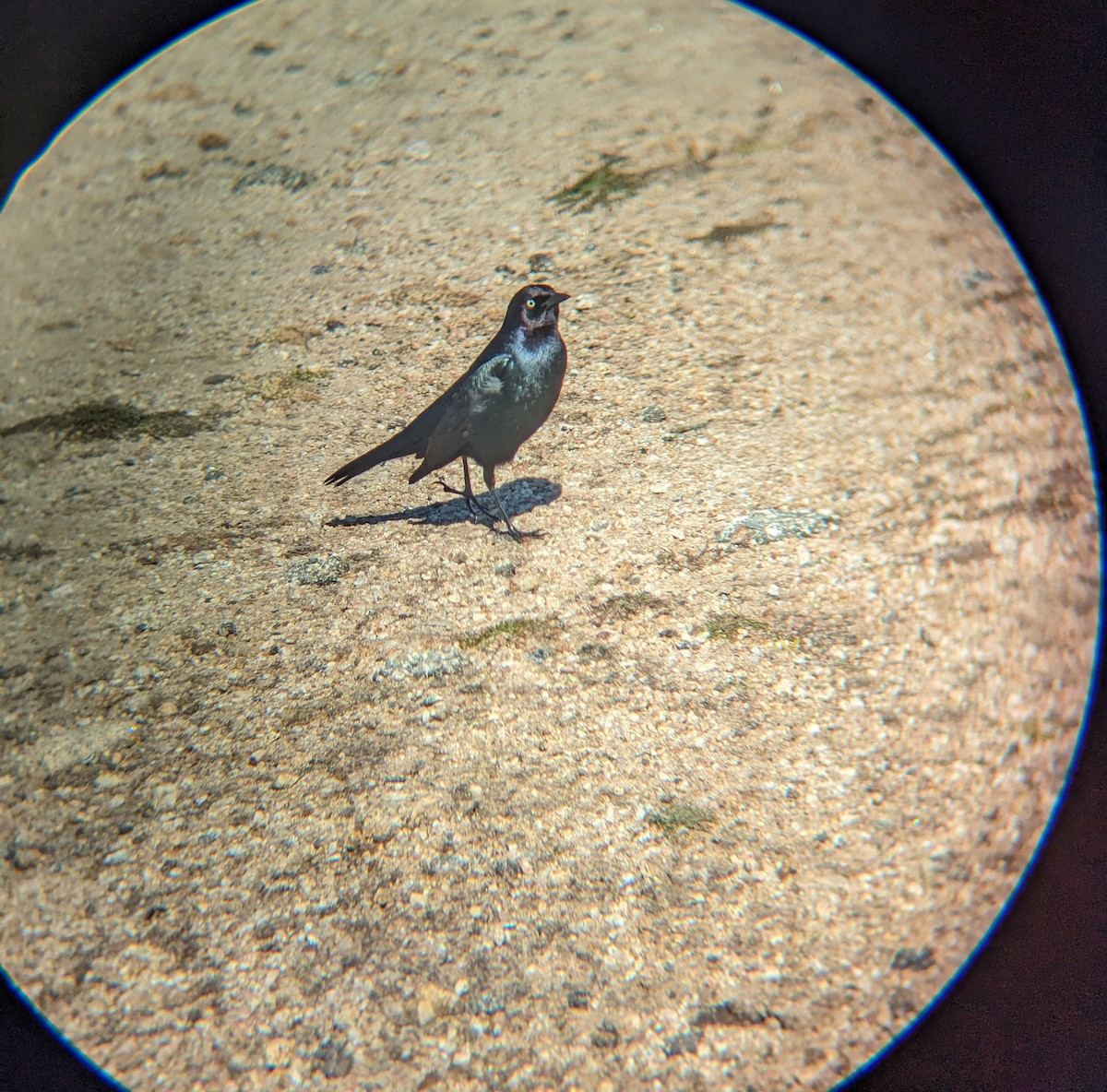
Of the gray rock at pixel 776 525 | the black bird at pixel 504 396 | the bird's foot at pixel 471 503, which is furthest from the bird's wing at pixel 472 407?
the gray rock at pixel 776 525

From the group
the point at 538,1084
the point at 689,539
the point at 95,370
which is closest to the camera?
the point at 538,1084

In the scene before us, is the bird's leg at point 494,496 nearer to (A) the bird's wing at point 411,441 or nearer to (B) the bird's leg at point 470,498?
(B) the bird's leg at point 470,498

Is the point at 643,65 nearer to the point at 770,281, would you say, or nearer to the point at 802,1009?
the point at 770,281

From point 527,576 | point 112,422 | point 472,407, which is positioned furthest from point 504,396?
point 112,422


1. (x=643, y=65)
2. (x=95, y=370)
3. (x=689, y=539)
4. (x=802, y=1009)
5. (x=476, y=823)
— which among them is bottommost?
(x=802, y=1009)

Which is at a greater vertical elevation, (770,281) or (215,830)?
(770,281)

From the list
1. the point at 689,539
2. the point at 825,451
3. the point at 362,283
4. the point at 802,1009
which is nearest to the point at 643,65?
the point at 362,283
